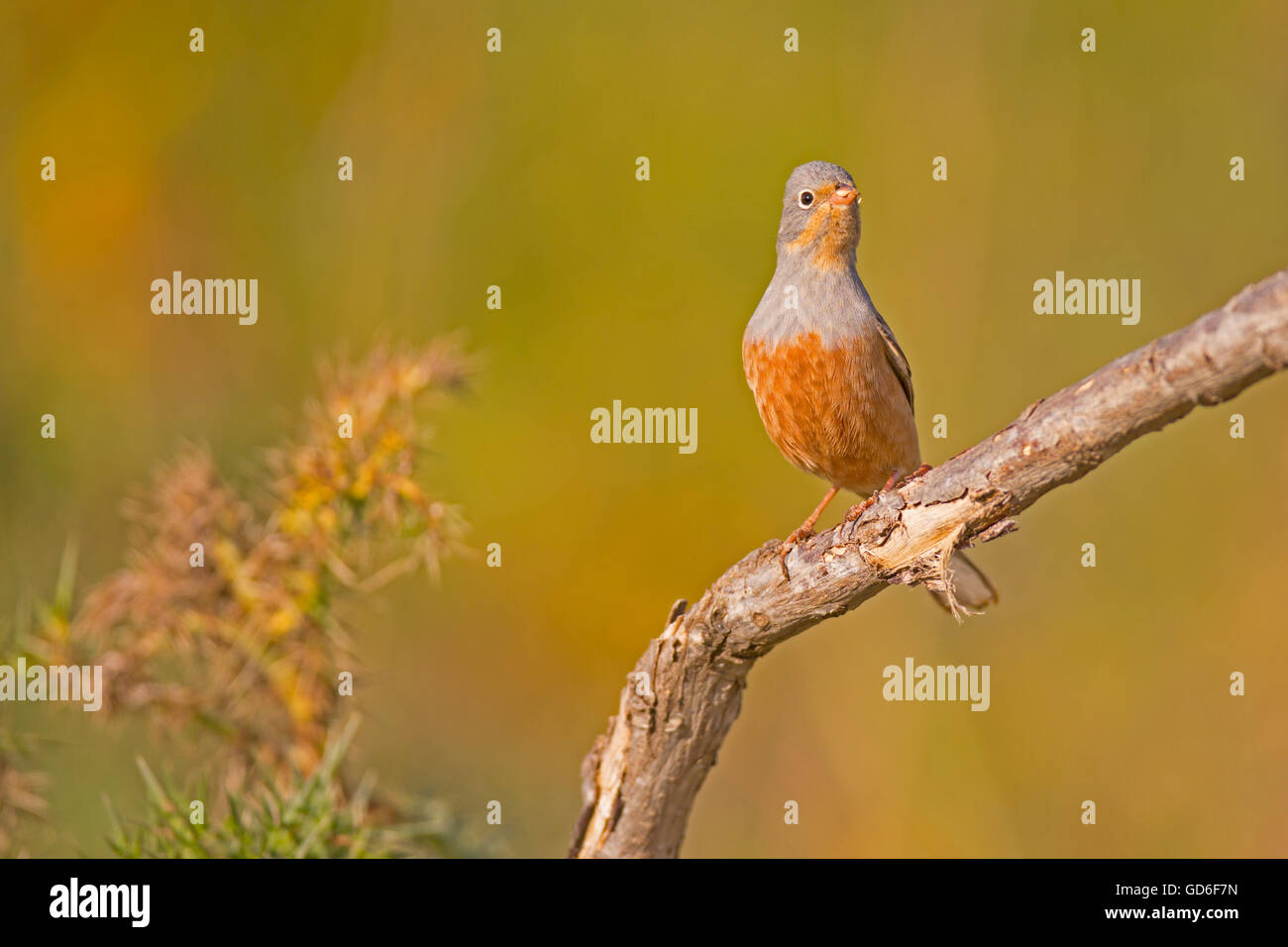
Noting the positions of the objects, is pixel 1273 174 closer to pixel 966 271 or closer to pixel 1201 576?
pixel 966 271

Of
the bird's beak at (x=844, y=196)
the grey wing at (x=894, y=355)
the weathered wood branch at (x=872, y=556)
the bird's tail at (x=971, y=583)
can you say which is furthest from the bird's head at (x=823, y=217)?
the weathered wood branch at (x=872, y=556)

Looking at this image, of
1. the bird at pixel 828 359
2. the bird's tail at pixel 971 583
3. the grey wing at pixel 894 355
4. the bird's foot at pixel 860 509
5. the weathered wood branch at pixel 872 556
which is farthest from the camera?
the bird's tail at pixel 971 583

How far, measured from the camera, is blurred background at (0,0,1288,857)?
7176 millimetres

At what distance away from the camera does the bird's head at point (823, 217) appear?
14.2ft

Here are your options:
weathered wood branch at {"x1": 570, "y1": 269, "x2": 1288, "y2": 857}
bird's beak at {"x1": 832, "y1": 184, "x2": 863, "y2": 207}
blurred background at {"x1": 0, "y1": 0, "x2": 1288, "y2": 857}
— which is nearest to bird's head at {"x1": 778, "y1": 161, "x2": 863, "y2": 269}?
bird's beak at {"x1": 832, "y1": 184, "x2": 863, "y2": 207}

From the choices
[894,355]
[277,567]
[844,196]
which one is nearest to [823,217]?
[844,196]

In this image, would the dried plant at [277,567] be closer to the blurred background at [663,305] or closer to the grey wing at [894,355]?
the grey wing at [894,355]

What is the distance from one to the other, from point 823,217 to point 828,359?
0.62 metres

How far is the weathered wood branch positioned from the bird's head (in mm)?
1491

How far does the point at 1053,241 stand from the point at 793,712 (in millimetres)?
3511

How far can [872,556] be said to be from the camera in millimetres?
2877

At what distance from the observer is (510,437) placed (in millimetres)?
7801

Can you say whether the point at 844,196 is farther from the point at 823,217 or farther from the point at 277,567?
the point at 277,567

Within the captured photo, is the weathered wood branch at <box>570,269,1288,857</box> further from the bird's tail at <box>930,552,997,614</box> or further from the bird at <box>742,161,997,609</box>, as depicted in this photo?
the bird's tail at <box>930,552,997,614</box>
